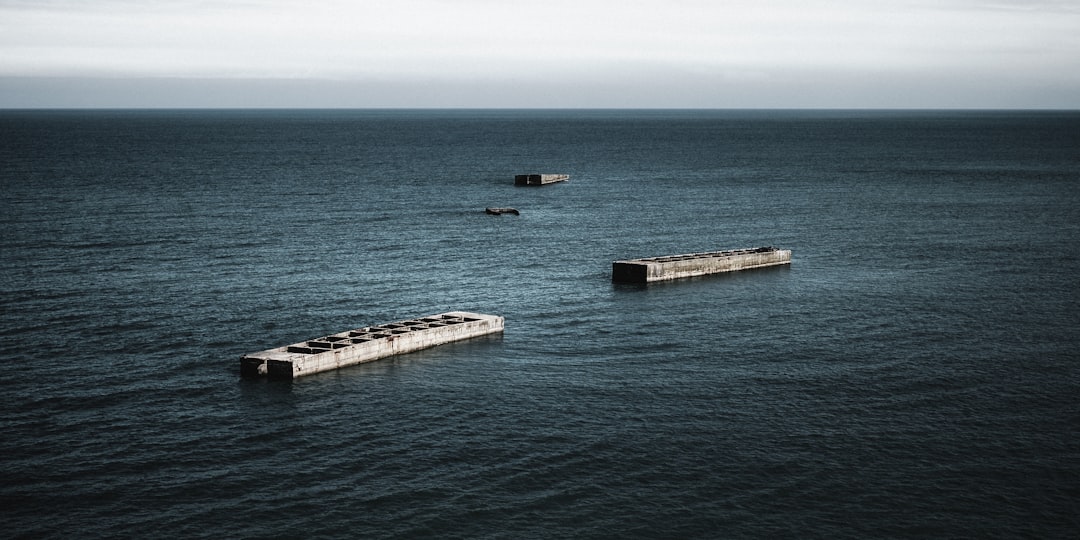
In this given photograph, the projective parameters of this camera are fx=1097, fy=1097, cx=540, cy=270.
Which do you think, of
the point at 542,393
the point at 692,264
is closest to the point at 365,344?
the point at 542,393

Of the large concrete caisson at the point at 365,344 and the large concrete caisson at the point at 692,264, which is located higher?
the large concrete caisson at the point at 692,264

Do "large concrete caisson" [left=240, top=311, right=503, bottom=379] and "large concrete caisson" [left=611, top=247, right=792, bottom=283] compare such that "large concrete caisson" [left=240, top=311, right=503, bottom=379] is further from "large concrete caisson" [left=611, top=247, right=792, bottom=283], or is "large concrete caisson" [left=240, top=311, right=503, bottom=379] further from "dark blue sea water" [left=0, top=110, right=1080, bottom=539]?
"large concrete caisson" [left=611, top=247, right=792, bottom=283]

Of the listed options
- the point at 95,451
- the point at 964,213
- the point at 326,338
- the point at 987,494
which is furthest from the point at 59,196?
the point at 987,494

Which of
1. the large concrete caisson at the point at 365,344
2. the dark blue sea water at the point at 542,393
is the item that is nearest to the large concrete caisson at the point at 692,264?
the dark blue sea water at the point at 542,393

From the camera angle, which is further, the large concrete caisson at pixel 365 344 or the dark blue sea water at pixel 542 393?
the large concrete caisson at pixel 365 344

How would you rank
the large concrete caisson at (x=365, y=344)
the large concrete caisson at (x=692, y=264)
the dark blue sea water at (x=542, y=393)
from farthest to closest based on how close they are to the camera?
the large concrete caisson at (x=692, y=264) < the large concrete caisson at (x=365, y=344) < the dark blue sea water at (x=542, y=393)

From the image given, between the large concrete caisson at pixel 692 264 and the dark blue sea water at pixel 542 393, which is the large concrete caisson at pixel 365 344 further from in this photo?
the large concrete caisson at pixel 692 264

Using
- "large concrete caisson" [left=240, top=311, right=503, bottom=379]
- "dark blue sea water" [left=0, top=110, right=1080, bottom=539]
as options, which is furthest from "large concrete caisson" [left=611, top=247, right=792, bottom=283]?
"large concrete caisson" [left=240, top=311, right=503, bottom=379]

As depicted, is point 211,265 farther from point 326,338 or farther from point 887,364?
point 887,364
